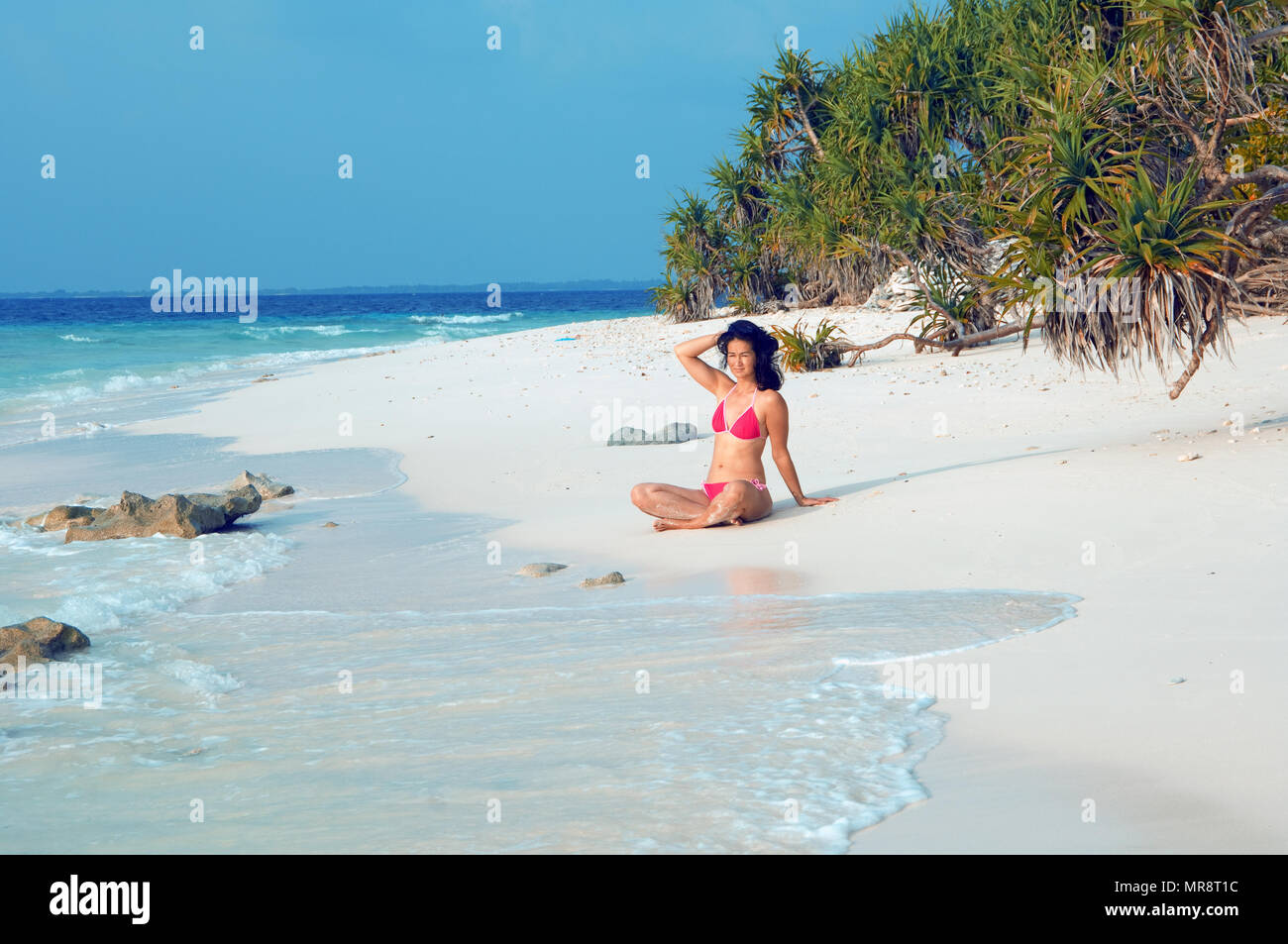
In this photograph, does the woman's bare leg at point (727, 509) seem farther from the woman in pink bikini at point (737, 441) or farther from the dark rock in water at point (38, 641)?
the dark rock in water at point (38, 641)

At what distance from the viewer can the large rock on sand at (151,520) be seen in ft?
24.2

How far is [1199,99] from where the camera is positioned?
25.8ft

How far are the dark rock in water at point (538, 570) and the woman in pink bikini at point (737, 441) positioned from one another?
3.31 feet

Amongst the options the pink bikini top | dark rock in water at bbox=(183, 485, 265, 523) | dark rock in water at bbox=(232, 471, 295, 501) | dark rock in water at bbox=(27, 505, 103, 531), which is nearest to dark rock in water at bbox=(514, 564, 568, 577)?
the pink bikini top

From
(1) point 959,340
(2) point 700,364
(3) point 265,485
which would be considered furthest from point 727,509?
(1) point 959,340

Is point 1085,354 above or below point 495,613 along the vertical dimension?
above

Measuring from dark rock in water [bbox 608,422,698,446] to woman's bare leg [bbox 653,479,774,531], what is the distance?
11.0ft

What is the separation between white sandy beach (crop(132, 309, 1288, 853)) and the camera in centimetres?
294

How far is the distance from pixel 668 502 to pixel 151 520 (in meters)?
3.57

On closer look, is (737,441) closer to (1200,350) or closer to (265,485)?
(1200,350)

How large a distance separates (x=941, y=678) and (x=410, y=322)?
54225 millimetres

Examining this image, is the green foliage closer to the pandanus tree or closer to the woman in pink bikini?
the pandanus tree
